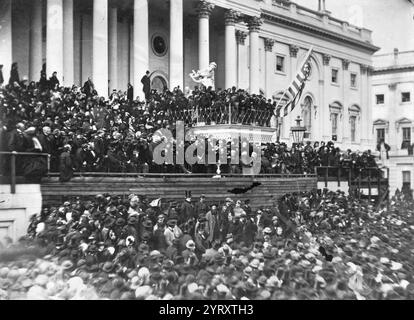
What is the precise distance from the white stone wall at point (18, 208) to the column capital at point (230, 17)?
2268 centimetres

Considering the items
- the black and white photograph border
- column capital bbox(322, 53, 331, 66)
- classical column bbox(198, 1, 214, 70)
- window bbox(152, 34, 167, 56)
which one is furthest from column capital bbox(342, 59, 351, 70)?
window bbox(152, 34, 167, 56)

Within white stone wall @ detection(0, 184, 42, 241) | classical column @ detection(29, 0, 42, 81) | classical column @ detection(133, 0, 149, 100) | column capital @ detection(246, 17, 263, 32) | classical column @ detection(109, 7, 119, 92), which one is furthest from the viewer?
column capital @ detection(246, 17, 263, 32)

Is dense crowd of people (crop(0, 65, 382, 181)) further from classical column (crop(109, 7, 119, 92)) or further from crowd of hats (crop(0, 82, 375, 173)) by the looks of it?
classical column (crop(109, 7, 119, 92))

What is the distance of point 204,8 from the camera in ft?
106

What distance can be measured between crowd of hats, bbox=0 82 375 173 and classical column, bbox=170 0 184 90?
464 centimetres

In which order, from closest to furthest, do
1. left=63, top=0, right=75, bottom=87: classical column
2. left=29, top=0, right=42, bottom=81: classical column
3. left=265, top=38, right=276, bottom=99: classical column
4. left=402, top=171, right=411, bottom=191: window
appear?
left=402, top=171, right=411, bottom=191: window < left=63, top=0, right=75, bottom=87: classical column < left=29, top=0, right=42, bottom=81: classical column < left=265, top=38, right=276, bottom=99: classical column

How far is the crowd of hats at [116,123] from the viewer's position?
16.3m

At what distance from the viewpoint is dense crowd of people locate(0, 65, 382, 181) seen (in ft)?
50.4

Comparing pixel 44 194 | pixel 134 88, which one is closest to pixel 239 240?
pixel 44 194

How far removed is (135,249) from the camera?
12188 millimetres

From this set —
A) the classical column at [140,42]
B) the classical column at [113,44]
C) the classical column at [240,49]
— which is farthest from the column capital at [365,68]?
the classical column at [140,42]

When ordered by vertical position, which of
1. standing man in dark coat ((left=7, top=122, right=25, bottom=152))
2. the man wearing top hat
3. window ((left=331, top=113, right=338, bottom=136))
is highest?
window ((left=331, top=113, right=338, bottom=136))
